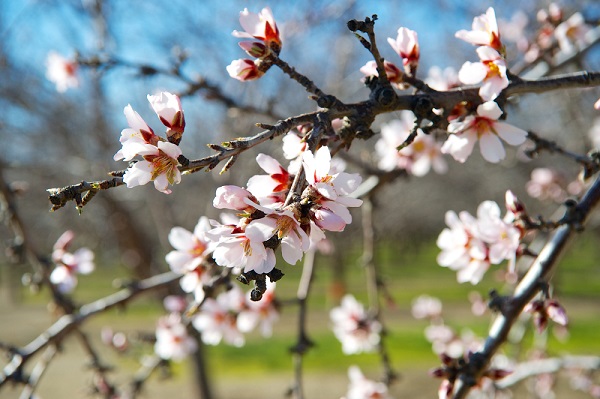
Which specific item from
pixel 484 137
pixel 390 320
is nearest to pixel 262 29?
pixel 484 137

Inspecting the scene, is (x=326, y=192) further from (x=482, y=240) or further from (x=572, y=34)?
(x=572, y=34)

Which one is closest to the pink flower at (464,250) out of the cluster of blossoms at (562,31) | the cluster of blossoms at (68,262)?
the cluster of blossoms at (562,31)

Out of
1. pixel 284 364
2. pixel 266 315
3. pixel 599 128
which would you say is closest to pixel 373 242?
pixel 266 315

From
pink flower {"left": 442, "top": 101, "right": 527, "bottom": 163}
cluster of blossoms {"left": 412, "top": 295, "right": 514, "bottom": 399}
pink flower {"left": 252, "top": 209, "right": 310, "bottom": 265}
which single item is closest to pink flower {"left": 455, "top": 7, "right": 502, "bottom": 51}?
pink flower {"left": 442, "top": 101, "right": 527, "bottom": 163}

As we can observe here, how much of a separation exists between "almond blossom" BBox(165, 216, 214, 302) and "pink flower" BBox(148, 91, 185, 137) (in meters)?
0.41

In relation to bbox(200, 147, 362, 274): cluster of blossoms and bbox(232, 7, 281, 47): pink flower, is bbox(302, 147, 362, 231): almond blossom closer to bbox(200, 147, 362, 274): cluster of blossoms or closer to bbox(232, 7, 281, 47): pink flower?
bbox(200, 147, 362, 274): cluster of blossoms

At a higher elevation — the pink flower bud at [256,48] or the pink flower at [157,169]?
the pink flower bud at [256,48]

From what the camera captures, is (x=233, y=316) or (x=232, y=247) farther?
(x=233, y=316)

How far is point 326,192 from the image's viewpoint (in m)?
0.83

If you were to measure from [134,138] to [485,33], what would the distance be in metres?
0.81

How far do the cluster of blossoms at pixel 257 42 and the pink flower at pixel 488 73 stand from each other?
42 cm

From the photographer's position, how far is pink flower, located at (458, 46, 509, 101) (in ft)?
3.65

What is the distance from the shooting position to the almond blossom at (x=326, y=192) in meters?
0.85

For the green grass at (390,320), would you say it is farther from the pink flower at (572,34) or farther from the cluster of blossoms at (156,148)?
the pink flower at (572,34)
